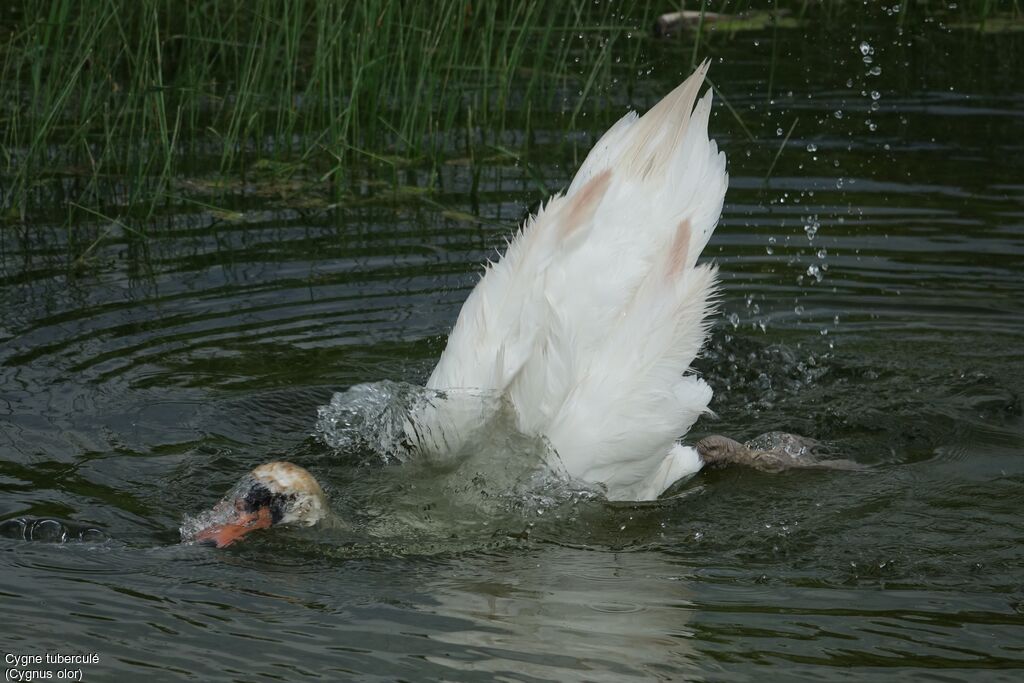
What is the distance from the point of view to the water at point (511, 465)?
4.12 meters

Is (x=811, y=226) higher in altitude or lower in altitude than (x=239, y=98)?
lower

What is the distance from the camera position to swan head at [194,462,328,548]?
15.7ft

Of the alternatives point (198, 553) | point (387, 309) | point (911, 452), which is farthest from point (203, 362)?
point (911, 452)

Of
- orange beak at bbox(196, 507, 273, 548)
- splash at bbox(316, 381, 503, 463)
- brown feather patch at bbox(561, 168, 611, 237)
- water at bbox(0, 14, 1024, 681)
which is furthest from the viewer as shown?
brown feather patch at bbox(561, 168, 611, 237)

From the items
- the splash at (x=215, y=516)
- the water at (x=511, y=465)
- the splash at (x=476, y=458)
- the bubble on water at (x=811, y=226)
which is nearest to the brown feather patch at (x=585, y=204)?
the splash at (x=476, y=458)

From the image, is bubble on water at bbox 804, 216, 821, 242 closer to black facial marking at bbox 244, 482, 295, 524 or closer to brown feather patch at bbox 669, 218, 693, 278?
brown feather patch at bbox 669, 218, 693, 278

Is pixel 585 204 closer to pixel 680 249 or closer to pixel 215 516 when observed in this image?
pixel 680 249

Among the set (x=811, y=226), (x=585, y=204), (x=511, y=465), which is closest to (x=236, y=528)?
(x=511, y=465)

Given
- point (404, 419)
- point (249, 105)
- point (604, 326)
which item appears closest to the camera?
point (604, 326)

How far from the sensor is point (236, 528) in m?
4.79

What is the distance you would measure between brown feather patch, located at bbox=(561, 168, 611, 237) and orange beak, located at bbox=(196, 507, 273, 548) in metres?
1.39

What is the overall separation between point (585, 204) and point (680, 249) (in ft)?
1.18

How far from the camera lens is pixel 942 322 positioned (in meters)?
6.87

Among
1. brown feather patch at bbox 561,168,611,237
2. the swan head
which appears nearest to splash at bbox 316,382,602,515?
the swan head
